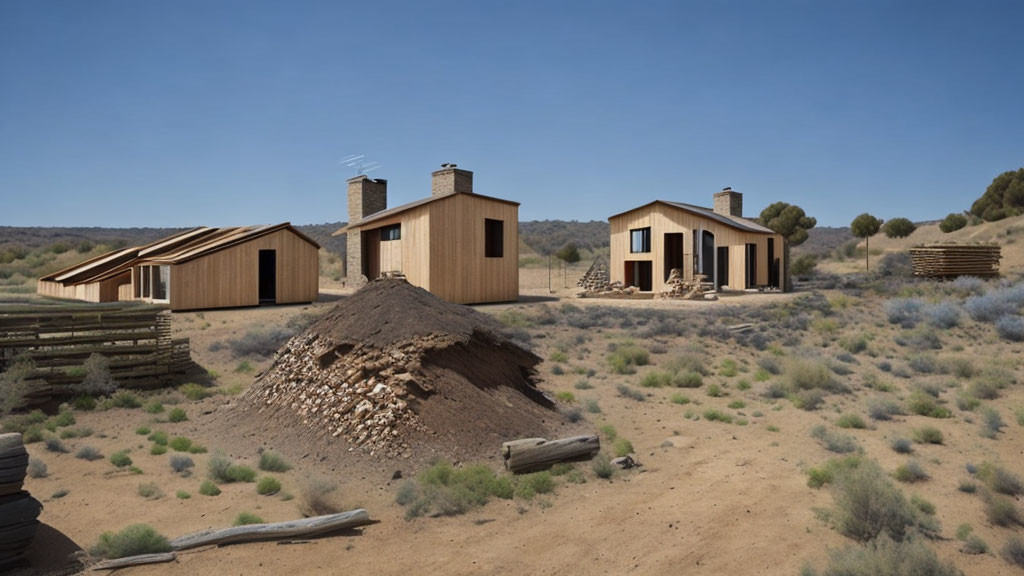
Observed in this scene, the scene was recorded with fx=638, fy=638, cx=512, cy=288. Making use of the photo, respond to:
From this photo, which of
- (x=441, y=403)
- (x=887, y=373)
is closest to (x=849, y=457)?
(x=441, y=403)

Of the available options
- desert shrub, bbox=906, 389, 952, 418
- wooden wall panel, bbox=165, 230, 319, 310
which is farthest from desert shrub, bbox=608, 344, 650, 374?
wooden wall panel, bbox=165, 230, 319, 310

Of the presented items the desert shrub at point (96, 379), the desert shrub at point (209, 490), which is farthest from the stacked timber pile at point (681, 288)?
the desert shrub at point (209, 490)

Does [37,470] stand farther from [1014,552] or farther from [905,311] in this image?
[905,311]

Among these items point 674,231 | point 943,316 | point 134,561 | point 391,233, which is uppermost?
point 674,231

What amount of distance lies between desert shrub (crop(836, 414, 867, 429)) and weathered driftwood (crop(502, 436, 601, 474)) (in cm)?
436

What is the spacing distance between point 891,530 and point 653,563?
2.42 metres

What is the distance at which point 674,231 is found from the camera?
3136 centimetres

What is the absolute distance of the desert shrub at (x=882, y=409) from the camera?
1072 centimetres

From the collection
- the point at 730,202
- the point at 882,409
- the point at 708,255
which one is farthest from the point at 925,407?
the point at 730,202

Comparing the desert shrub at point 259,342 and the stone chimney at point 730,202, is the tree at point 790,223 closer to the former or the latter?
the stone chimney at point 730,202

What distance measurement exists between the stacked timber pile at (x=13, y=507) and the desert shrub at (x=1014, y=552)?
8965 millimetres

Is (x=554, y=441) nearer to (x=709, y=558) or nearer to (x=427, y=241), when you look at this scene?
(x=709, y=558)

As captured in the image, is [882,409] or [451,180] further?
[451,180]

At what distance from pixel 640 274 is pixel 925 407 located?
23.0 meters
